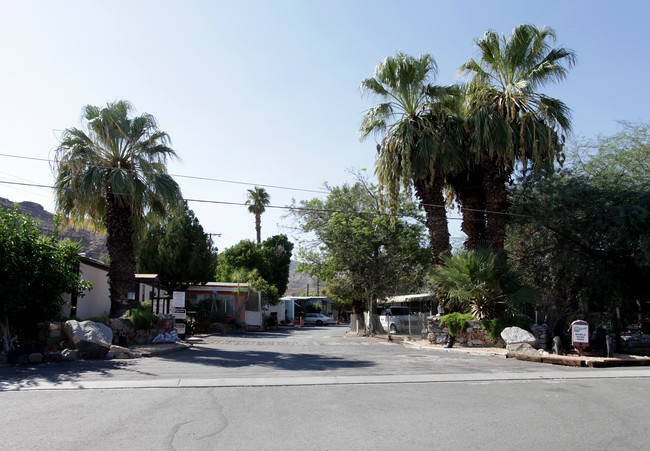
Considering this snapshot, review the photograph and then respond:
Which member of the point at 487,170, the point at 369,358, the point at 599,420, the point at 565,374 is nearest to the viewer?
the point at 599,420

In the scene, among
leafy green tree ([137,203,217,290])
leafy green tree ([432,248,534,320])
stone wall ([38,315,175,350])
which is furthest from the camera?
leafy green tree ([137,203,217,290])

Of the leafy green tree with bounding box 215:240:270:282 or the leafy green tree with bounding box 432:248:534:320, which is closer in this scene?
the leafy green tree with bounding box 432:248:534:320

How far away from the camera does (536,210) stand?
19.0m

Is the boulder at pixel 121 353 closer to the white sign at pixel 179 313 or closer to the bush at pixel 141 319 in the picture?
the bush at pixel 141 319

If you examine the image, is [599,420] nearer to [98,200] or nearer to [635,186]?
[635,186]

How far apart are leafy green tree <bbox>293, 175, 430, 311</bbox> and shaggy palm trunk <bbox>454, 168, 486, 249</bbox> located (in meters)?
3.82

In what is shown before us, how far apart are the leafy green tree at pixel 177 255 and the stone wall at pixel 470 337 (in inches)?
718

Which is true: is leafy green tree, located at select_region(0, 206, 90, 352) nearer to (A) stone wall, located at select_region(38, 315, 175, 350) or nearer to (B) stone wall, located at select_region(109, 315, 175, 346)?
(A) stone wall, located at select_region(38, 315, 175, 350)

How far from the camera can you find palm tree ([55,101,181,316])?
1739cm

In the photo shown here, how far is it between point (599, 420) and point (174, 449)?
5609 millimetres

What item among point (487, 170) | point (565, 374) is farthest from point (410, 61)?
point (565, 374)

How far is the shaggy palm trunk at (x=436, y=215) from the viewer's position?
826 inches

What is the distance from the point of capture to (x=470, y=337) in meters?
17.7

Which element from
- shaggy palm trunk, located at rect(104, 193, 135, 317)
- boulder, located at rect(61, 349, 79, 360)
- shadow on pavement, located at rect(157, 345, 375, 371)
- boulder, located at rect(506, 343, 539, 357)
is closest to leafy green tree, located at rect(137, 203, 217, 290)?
shaggy palm trunk, located at rect(104, 193, 135, 317)
